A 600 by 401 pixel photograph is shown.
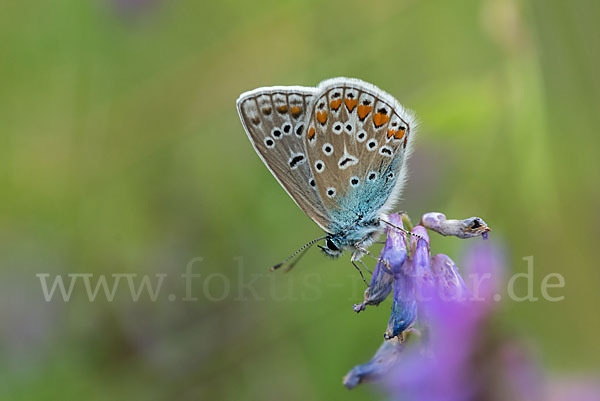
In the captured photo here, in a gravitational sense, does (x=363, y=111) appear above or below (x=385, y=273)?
above

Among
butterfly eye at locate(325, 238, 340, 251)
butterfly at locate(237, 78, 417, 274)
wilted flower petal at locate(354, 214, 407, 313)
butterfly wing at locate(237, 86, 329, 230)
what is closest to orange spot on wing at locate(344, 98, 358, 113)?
butterfly at locate(237, 78, 417, 274)

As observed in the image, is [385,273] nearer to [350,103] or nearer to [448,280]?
[448,280]

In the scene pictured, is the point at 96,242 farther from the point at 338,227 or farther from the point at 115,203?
the point at 338,227

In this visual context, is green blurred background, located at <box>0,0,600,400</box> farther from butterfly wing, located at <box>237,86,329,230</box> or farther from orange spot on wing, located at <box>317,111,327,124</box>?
orange spot on wing, located at <box>317,111,327,124</box>

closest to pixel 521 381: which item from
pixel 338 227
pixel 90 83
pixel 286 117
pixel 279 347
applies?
pixel 338 227

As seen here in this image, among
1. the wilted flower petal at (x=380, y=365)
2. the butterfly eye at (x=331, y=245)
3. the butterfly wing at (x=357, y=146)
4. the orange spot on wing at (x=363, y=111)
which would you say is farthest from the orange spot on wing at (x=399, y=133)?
the wilted flower petal at (x=380, y=365)

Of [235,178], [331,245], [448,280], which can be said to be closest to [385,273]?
[448,280]
